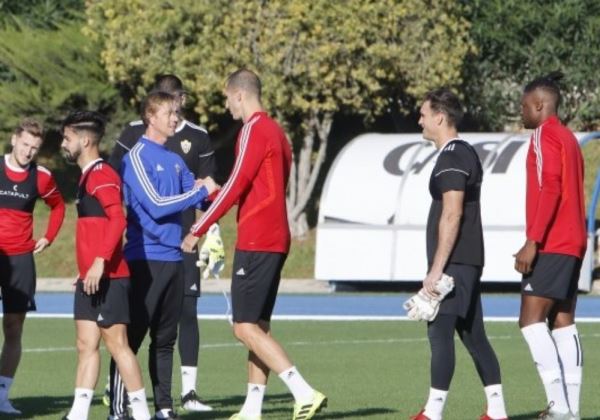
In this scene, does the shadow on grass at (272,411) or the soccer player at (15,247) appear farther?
the soccer player at (15,247)

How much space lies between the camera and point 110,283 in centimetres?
1028

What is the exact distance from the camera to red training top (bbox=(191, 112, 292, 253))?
10578 mm

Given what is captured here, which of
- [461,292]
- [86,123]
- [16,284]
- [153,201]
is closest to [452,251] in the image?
[461,292]

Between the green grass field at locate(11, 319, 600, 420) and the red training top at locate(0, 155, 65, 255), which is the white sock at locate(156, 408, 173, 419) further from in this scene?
the red training top at locate(0, 155, 65, 255)

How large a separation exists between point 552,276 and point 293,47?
21188 millimetres

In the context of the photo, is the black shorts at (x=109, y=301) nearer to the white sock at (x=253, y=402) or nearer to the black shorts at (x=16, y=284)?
the white sock at (x=253, y=402)

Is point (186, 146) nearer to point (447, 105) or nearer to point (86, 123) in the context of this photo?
point (86, 123)

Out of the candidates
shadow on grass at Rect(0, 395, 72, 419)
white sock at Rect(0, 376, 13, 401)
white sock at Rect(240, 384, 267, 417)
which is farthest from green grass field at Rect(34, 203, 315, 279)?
white sock at Rect(240, 384, 267, 417)

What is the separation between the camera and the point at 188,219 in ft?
41.0

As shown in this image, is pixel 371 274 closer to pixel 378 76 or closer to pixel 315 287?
pixel 315 287

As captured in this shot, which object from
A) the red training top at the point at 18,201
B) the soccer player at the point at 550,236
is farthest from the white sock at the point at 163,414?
the soccer player at the point at 550,236

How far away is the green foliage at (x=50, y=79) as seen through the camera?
34.5m

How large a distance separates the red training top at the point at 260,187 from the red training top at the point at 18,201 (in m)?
1.82

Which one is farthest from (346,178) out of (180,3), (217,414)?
(217,414)
